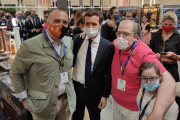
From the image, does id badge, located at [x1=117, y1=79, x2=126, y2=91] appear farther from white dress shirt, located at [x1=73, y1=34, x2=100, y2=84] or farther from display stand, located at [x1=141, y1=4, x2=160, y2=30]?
display stand, located at [x1=141, y1=4, x2=160, y2=30]

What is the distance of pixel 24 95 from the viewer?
1580 millimetres

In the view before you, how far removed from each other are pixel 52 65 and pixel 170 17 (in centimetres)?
188

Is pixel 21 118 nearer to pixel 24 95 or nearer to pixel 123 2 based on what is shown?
pixel 24 95

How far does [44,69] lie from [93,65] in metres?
0.59

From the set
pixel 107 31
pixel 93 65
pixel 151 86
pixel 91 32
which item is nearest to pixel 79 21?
pixel 107 31

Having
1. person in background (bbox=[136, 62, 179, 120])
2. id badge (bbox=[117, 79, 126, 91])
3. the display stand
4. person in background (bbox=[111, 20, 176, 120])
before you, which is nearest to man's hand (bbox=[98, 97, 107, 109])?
person in background (bbox=[111, 20, 176, 120])

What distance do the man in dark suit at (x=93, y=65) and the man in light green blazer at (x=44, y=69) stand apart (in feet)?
0.74

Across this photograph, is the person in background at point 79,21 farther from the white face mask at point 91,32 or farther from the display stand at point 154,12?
the display stand at point 154,12

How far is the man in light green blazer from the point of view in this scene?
149 cm

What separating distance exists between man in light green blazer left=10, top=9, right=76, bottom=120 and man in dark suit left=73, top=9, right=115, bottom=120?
8.8 inches

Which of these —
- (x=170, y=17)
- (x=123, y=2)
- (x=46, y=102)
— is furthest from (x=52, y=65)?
(x=123, y=2)

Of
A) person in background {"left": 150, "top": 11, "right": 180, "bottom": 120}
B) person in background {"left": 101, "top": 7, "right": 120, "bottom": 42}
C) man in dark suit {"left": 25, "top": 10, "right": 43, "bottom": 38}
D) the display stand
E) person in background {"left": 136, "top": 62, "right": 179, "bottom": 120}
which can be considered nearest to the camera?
person in background {"left": 136, "top": 62, "right": 179, "bottom": 120}

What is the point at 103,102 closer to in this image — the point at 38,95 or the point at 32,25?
the point at 38,95

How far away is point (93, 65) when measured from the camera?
1811mm
